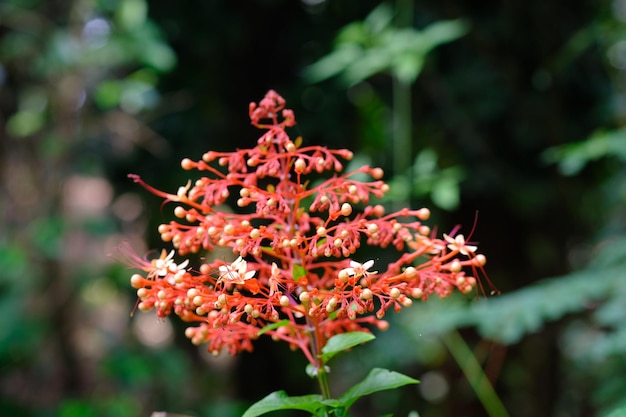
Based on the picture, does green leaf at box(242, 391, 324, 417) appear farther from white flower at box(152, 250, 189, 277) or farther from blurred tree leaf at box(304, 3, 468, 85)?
blurred tree leaf at box(304, 3, 468, 85)

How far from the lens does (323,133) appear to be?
165 centimetres

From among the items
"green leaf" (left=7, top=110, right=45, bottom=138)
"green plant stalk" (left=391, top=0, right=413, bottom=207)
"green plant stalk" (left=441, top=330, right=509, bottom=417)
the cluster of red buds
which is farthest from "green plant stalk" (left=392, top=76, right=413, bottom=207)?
"green leaf" (left=7, top=110, right=45, bottom=138)

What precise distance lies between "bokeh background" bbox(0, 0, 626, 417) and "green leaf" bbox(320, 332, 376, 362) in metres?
0.87

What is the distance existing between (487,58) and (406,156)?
399mm

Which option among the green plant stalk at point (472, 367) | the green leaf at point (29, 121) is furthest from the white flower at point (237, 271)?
the green leaf at point (29, 121)

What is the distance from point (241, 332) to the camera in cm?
53

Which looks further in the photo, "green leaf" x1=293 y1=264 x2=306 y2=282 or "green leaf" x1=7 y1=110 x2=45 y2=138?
"green leaf" x1=7 y1=110 x2=45 y2=138

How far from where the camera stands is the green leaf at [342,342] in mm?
461

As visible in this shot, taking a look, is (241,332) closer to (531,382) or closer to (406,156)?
(406,156)

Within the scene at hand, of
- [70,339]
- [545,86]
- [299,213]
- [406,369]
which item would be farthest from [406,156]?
[70,339]

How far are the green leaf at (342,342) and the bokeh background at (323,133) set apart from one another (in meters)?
0.87

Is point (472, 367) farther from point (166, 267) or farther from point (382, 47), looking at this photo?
point (166, 267)

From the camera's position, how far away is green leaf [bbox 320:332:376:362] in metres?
0.46

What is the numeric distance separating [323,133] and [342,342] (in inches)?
47.4
